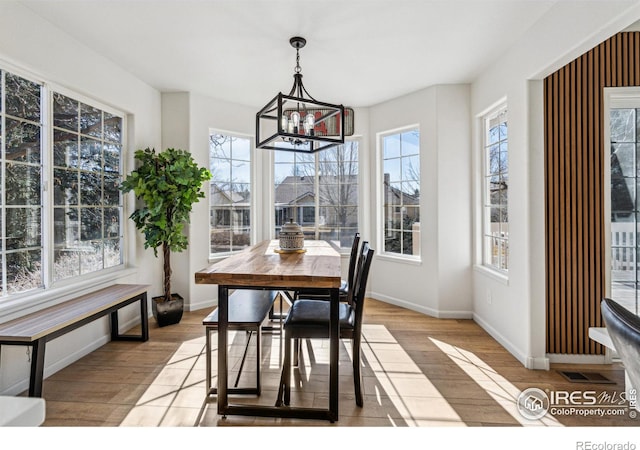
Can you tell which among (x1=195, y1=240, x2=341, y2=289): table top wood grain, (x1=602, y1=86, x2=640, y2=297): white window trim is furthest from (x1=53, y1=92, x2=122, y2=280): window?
(x1=602, y1=86, x2=640, y2=297): white window trim

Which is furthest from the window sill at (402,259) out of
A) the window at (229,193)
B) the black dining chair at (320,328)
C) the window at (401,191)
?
the black dining chair at (320,328)

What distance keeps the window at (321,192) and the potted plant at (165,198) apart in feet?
4.51

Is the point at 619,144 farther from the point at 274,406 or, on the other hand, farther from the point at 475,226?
the point at 274,406

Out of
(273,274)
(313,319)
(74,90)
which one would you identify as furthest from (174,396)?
(74,90)

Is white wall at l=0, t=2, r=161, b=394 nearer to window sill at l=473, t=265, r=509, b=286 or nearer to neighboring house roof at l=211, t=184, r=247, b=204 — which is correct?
neighboring house roof at l=211, t=184, r=247, b=204

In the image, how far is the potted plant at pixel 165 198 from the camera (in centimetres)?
328

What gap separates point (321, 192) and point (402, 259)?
1478mm

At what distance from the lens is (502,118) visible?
10.3 ft

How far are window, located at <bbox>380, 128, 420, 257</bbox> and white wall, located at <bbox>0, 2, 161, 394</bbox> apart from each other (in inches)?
116

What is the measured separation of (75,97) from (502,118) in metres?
3.91

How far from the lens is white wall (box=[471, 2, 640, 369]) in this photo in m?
2.17

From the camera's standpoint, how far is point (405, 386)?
7.47 ft

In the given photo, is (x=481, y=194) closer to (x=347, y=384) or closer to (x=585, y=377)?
(x=585, y=377)

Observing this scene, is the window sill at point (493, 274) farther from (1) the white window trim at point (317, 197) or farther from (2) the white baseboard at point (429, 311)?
(1) the white window trim at point (317, 197)
